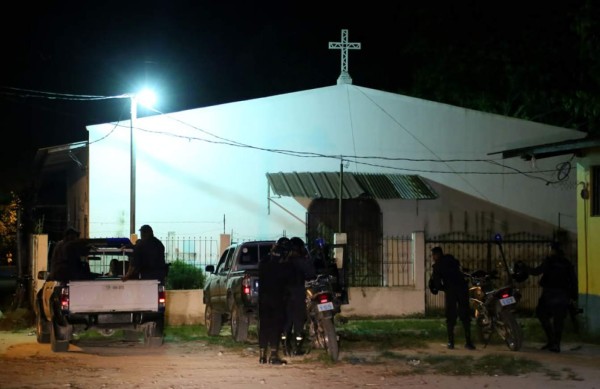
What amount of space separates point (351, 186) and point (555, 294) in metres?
8.66

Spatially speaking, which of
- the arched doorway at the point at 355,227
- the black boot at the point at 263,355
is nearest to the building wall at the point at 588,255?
the black boot at the point at 263,355

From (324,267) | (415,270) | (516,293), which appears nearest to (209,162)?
(415,270)

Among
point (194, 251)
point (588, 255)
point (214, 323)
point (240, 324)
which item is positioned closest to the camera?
point (240, 324)

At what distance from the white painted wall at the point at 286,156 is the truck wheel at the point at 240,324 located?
7.40 m

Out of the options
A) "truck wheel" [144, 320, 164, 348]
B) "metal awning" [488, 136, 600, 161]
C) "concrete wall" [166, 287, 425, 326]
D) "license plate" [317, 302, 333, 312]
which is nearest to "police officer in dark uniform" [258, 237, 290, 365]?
"license plate" [317, 302, 333, 312]

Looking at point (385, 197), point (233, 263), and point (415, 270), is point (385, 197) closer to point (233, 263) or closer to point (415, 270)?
point (415, 270)

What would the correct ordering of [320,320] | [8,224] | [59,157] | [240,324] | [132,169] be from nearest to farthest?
[320,320] → [240,324] → [132,169] → [59,157] → [8,224]

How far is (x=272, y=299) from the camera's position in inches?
417

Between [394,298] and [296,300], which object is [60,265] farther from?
[394,298]

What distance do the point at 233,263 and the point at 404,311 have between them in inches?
213

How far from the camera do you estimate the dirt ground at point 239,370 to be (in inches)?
372

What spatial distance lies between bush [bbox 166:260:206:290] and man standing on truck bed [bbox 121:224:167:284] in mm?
5897

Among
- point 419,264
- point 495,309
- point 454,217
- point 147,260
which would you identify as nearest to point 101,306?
point 147,260

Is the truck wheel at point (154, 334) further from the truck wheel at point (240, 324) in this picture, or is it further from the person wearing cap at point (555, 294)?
the person wearing cap at point (555, 294)
